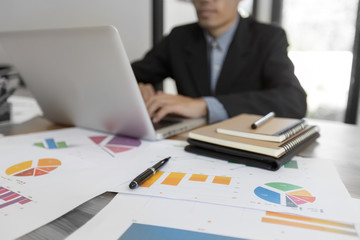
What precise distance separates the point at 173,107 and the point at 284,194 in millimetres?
437

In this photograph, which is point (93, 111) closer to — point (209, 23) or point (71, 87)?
point (71, 87)

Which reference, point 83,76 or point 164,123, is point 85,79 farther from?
point 164,123

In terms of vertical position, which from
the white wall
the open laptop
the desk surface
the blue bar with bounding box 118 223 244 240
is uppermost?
the white wall

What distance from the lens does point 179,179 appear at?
0.49m

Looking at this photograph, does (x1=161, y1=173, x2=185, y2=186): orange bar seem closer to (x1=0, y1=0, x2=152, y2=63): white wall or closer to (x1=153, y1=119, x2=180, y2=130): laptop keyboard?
(x1=153, y1=119, x2=180, y2=130): laptop keyboard

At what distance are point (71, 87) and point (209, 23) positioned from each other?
2.22 ft

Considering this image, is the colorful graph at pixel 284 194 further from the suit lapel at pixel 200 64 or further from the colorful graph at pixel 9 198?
the suit lapel at pixel 200 64

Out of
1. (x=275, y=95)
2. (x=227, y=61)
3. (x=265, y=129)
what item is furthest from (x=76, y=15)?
(x=265, y=129)

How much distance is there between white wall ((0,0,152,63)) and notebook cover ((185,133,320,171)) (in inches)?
15.4

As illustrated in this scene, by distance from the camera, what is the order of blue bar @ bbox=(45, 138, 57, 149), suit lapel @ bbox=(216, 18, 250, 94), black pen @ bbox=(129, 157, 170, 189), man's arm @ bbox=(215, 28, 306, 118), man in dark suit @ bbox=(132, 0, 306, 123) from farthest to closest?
suit lapel @ bbox=(216, 18, 250, 94), man in dark suit @ bbox=(132, 0, 306, 123), man's arm @ bbox=(215, 28, 306, 118), blue bar @ bbox=(45, 138, 57, 149), black pen @ bbox=(129, 157, 170, 189)

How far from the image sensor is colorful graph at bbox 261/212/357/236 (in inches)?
13.7

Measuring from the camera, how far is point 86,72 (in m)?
0.64

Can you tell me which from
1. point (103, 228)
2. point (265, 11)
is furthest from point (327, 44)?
point (103, 228)

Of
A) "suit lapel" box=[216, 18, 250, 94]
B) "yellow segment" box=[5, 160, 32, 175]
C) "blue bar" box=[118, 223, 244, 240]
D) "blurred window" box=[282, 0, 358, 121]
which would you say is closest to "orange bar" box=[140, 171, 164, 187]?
"blue bar" box=[118, 223, 244, 240]
